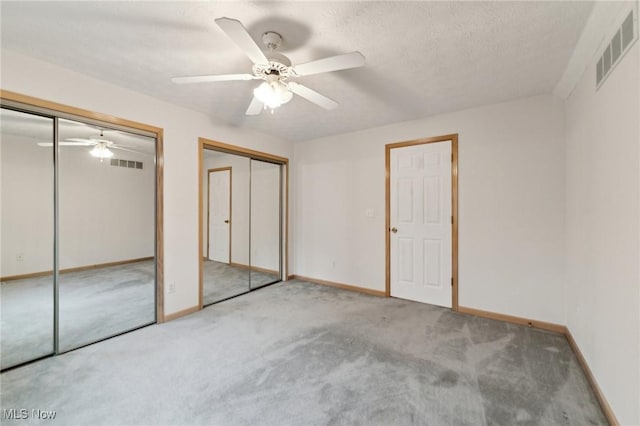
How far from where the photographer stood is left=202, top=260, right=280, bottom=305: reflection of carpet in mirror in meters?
3.69

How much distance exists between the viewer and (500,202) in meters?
2.96

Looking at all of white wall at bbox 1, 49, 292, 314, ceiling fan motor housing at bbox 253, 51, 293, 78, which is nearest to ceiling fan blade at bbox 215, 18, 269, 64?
ceiling fan motor housing at bbox 253, 51, 293, 78

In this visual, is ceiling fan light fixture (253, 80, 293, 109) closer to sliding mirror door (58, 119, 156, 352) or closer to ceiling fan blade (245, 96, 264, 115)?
ceiling fan blade (245, 96, 264, 115)

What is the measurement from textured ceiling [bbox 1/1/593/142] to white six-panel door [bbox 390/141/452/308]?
2.81 feet

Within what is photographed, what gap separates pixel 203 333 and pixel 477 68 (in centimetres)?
343

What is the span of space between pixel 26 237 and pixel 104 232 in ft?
1.86

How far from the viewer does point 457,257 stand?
3.22 metres

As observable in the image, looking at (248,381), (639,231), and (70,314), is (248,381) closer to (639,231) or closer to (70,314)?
(70,314)

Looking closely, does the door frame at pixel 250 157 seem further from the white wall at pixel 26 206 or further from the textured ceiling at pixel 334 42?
the white wall at pixel 26 206

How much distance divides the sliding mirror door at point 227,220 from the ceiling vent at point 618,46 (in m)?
3.69

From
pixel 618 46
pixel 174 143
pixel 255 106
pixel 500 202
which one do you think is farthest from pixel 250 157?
pixel 618 46

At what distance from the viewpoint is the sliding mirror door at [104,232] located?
2412mm

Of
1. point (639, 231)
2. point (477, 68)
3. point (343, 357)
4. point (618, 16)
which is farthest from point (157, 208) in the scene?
point (618, 16)

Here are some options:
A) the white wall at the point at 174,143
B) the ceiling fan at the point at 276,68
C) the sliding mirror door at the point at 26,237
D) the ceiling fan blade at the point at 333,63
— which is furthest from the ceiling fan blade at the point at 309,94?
the sliding mirror door at the point at 26,237
